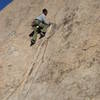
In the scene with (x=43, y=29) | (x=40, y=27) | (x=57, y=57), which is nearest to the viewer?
(x=57, y=57)

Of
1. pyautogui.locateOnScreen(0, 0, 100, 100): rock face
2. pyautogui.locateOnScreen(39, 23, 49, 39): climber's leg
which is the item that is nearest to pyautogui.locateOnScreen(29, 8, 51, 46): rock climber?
pyautogui.locateOnScreen(39, 23, 49, 39): climber's leg

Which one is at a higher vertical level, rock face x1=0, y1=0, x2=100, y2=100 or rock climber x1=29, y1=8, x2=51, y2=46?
rock climber x1=29, y1=8, x2=51, y2=46

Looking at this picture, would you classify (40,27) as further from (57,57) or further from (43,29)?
(57,57)

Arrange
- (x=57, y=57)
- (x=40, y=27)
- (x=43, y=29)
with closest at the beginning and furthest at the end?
(x=57, y=57)
(x=43, y=29)
(x=40, y=27)

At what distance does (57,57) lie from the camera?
14914mm

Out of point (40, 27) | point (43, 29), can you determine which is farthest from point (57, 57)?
point (40, 27)

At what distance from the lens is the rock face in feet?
43.0

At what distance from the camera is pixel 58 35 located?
16328 millimetres

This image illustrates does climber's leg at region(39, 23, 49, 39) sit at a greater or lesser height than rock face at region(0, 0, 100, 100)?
greater

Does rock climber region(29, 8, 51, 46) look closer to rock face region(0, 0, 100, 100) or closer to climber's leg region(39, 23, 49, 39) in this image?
climber's leg region(39, 23, 49, 39)

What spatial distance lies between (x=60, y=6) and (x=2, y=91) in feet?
22.5

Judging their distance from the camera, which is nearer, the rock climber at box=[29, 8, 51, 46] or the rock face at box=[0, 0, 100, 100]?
the rock face at box=[0, 0, 100, 100]

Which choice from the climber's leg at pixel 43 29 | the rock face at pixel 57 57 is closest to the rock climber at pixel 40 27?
the climber's leg at pixel 43 29

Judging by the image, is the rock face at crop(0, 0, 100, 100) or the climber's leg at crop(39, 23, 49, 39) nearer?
the rock face at crop(0, 0, 100, 100)
